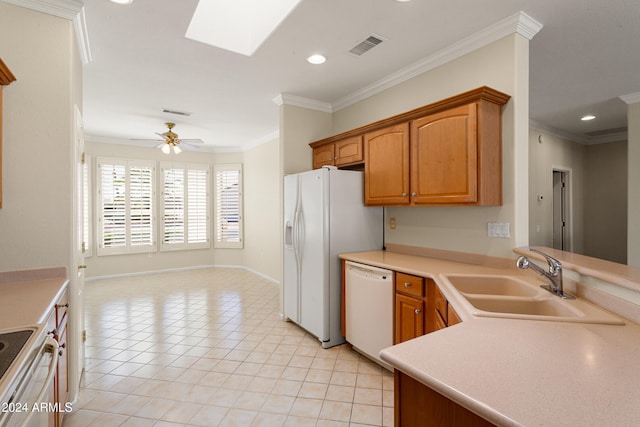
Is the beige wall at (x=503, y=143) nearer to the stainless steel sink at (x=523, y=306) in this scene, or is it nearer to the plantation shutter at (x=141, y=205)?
the stainless steel sink at (x=523, y=306)

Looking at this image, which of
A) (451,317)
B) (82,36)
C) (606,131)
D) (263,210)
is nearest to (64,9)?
(82,36)

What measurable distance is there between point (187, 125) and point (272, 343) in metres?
3.90

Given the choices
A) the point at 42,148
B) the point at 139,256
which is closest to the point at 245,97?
the point at 42,148

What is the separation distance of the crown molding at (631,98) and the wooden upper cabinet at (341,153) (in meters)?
3.43

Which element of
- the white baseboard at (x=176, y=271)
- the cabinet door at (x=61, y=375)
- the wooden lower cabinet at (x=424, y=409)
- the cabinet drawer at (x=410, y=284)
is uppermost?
the cabinet drawer at (x=410, y=284)

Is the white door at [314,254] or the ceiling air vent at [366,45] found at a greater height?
the ceiling air vent at [366,45]

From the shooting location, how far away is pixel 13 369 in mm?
936

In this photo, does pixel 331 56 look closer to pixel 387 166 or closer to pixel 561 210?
pixel 387 166

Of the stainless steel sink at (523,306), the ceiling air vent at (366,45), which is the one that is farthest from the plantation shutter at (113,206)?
the stainless steel sink at (523,306)

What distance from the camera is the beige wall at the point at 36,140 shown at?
1.87m

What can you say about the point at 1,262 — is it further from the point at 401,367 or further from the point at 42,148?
the point at 401,367

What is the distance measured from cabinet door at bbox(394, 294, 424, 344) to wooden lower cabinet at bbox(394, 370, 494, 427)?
46.8 inches

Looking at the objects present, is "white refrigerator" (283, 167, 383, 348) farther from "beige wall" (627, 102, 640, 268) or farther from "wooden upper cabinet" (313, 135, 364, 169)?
"beige wall" (627, 102, 640, 268)

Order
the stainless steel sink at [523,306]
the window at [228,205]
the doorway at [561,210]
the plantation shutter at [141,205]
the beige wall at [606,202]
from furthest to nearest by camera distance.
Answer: the window at [228,205]
the plantation shutter at [141,205]
the doorway at [561,210]
the beige wall at [606,202]
the stainless steel sink at [523,306]
